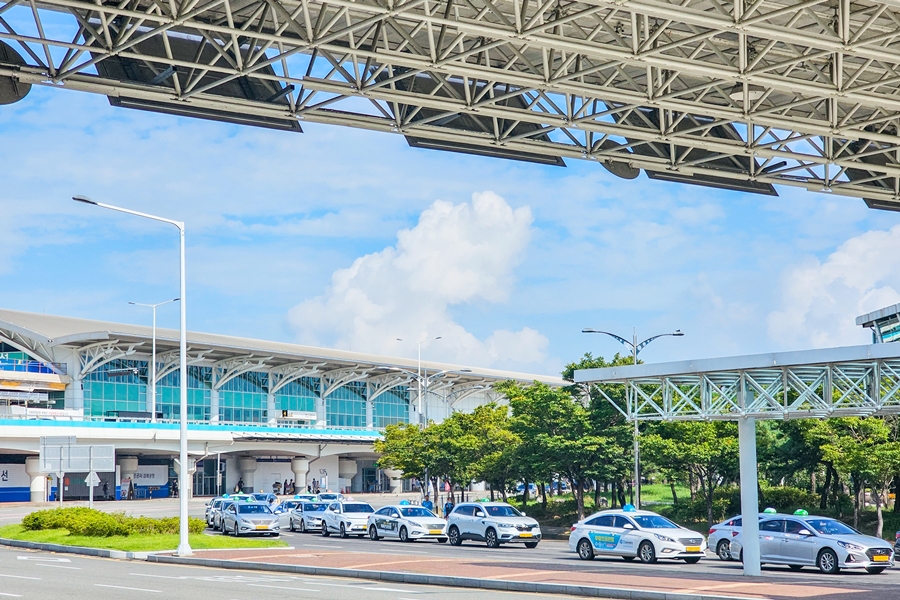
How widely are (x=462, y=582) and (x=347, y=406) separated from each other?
88758mm

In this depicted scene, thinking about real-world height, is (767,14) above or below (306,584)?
above

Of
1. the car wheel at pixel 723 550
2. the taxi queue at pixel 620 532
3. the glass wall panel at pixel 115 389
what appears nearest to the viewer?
the taxi queue at pixel 620 532

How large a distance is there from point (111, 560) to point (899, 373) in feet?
68.3

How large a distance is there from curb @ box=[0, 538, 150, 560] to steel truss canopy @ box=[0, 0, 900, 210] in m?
15.6

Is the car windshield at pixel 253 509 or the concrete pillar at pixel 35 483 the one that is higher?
the car windshield at pixel 253 509

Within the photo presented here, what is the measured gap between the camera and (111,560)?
92.5ft

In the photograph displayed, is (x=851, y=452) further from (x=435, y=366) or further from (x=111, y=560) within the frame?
(x=435, y=366)

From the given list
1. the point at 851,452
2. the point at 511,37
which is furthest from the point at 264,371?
the point at 511,37

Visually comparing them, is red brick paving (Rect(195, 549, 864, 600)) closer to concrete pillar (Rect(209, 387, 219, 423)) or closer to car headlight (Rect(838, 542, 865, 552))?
car headlight (Rect(838, 542, 865, 552))

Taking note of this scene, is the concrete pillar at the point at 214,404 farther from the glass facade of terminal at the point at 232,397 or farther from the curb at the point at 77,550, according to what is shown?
the curb at the point at 77,550

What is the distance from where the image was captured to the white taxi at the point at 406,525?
3875 cm

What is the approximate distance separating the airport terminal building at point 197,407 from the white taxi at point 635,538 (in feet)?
144

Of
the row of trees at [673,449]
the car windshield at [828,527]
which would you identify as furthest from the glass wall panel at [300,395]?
the car windshield at [828,527]

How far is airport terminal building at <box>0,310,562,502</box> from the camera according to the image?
7956 cm
